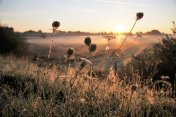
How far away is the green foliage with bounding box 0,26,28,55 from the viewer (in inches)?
906

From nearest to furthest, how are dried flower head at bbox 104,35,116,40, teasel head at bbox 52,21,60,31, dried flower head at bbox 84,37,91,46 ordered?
dried flower head at bbox 84,37,91,46 < teasel head at bbox 52,21,60,31 < dried flower head at bbox 104,35,116,40

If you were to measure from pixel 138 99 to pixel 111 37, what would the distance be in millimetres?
1628

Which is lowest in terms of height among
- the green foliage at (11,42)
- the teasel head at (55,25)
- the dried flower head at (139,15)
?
the green foliage at (11,42)

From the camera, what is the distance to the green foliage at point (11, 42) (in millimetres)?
23000

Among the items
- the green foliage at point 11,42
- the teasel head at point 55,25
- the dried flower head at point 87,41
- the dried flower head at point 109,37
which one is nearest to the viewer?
the dried flower head at point 87,41

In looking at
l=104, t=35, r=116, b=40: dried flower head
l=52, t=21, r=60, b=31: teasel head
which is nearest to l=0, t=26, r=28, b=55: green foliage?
l=104, t=35, r=116, b=40: dried flower head

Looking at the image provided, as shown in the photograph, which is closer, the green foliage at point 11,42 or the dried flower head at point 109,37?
the dried flower head at point 109,37

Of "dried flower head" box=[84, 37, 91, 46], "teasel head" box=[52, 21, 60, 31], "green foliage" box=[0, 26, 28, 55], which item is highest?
"teasel head" box=[52, 21, 60, 31]

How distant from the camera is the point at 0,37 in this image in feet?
76.8

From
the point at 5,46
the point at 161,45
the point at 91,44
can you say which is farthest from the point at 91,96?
the point at 5,46

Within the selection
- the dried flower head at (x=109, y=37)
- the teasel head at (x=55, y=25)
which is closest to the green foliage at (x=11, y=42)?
the dried flower head at (x=109, y=37)

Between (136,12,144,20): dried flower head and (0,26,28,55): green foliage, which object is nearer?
(136,12,144,20): dried flower head

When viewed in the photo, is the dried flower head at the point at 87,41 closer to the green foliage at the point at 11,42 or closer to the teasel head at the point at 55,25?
the teasel head at the point at 55,25

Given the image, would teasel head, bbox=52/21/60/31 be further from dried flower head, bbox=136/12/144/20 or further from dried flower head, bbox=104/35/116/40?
dried flower head, bbox=136/12/144/20
